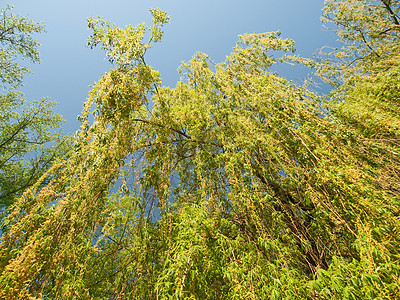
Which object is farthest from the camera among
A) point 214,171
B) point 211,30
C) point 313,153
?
point 211,30

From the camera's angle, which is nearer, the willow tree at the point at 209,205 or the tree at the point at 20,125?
the willow tree at the point at 209,205

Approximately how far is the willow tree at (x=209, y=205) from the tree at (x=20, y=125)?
4.69 m

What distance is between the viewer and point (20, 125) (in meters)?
5.60

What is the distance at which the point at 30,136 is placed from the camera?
590 centimetres

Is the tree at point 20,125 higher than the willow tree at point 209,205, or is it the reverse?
the tree at point 20,125

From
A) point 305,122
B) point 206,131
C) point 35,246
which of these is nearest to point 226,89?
point 206,131

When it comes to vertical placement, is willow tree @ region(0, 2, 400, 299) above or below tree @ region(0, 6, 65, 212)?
below

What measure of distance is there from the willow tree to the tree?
469cm

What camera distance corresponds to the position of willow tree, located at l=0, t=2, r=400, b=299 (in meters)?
1.29

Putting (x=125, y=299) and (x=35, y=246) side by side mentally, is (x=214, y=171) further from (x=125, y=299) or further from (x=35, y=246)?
(x=35, y=246)

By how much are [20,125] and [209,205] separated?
6.51 meters

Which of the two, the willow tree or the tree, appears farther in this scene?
the tree

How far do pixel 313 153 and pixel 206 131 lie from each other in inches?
53.8

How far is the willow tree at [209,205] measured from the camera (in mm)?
1285
